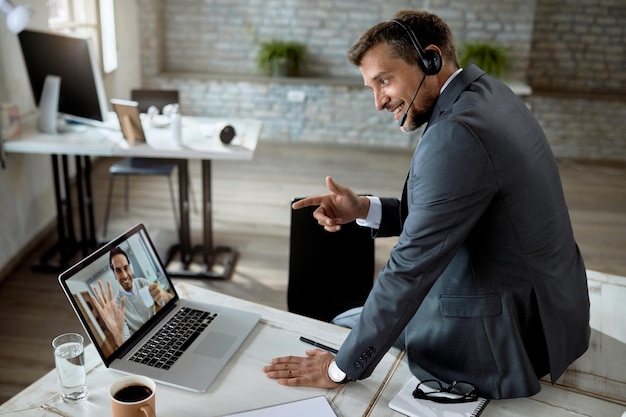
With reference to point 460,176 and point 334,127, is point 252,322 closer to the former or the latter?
point 460,176

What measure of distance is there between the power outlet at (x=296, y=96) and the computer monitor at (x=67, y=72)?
2994 millimetres

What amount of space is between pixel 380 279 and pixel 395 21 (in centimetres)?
57

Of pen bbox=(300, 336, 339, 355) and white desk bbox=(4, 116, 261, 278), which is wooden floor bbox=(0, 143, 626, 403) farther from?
pen bbox=(300, 336, 339, 355)

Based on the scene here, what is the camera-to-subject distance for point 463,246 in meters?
1.35

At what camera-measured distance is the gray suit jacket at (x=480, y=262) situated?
1203 millimetres

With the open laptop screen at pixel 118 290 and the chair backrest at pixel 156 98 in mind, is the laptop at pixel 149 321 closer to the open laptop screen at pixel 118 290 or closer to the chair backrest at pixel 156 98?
the open laptop screen at pixel 118 290

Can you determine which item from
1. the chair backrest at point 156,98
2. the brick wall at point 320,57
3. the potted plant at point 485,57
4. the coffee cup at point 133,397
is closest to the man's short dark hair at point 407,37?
the coffee cup at point 133,397

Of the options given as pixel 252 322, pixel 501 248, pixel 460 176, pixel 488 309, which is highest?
pixel 460 176

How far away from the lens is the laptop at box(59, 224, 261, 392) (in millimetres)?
1332

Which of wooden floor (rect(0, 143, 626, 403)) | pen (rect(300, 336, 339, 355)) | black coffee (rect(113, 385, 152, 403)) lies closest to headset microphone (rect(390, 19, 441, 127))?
pen (rect(300, 336, 339, 355))

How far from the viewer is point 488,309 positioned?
4.34 ft

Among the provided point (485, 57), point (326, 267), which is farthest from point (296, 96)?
point (326, 267)

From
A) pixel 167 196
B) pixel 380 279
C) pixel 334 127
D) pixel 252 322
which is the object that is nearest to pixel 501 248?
pixel 380 279

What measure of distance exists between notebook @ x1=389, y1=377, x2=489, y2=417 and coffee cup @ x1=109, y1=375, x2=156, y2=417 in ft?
Answer: 1.64
